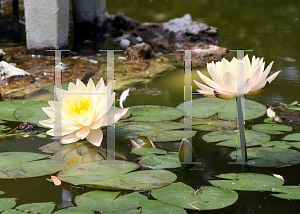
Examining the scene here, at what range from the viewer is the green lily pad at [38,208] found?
0.96m

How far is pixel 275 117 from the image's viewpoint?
1707 millimetres

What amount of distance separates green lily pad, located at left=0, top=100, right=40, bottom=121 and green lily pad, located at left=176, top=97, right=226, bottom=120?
0.88m

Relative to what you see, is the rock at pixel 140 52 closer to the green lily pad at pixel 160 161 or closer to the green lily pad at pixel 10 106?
the green lily pad at pixel 10 106

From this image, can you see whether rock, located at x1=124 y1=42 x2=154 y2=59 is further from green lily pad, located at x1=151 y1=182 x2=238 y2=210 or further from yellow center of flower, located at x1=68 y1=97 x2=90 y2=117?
green lily pad, located at x1=151 y1=182 x2=238 y2=210

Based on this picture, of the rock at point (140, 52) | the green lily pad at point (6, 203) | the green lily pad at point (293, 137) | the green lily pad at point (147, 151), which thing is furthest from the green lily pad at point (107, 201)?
the rock at point (140, 52)

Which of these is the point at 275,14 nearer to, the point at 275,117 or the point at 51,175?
the point at 275,117

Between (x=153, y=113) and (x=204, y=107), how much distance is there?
30 cm

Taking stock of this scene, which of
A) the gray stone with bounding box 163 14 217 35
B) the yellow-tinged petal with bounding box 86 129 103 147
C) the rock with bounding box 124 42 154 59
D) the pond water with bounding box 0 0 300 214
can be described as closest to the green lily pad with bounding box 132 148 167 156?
the pond water with bounding box 0 0 300 214

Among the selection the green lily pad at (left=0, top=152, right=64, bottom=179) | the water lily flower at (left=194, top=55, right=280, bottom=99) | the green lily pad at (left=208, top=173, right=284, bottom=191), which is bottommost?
the green lily pad at (left=208, top=173, right=284, bottom=191)

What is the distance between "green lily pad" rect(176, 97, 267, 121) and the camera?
176cm

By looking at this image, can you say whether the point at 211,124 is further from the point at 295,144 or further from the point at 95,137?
the point at 95,137

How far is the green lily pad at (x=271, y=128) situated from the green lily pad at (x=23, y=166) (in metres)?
0.93

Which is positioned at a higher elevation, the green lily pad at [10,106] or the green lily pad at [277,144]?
the green lily pad at [10,106]

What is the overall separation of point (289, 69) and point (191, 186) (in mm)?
1902
